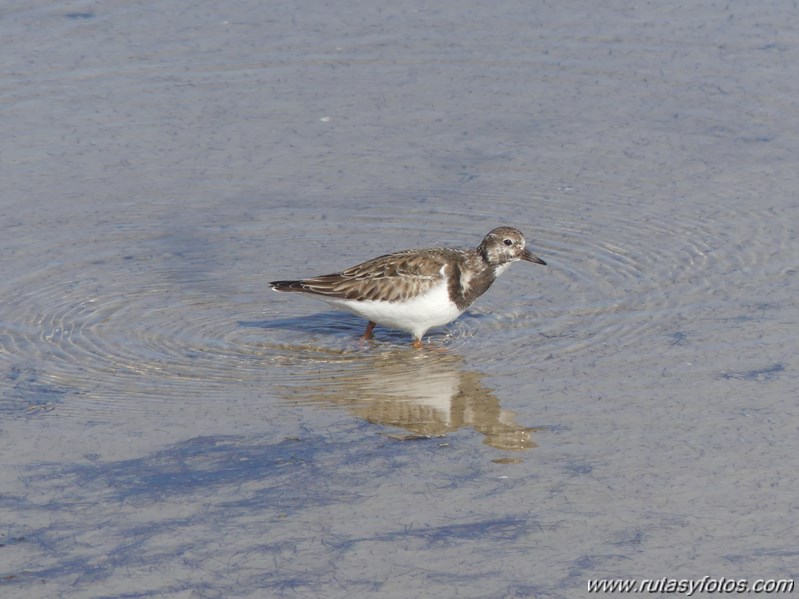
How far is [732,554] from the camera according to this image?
23.7 feet

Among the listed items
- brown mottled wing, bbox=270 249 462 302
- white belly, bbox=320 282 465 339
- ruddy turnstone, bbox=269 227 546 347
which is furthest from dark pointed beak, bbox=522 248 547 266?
white belly, bbox=320 282 465 339

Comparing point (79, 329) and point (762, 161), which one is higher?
point (762, 161)

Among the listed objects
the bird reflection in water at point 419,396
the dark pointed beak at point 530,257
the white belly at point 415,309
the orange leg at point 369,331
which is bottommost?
the bird reflection in water at point 419,396

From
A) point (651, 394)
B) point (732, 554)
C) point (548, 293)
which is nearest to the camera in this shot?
point (732, 554)

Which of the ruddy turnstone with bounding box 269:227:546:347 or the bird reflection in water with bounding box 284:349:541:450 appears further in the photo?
the ruddy turnstone with bounding box 269:227:546:347

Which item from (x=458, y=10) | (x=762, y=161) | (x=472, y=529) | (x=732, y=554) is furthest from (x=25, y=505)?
(x=458, y=10)

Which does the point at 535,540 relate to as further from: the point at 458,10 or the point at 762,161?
the point at 458,10

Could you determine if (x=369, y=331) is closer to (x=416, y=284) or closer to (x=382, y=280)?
(x=382, y=280)

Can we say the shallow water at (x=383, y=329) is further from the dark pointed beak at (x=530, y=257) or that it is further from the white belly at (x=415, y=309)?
the dark pointed beak at (x=530, y=257)

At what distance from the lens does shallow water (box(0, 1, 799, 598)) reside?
749 cm

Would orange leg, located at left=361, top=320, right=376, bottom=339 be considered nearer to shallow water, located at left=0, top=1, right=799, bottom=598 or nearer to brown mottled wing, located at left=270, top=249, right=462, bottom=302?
shallow water, located at left=0, top=1, right=799, bottom=598

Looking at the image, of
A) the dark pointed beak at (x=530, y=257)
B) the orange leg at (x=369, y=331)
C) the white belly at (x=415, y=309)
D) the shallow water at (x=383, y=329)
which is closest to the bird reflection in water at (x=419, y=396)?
the shallow water at (x=383, y=329)

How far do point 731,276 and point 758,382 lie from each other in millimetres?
2071

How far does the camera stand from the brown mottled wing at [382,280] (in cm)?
1072
